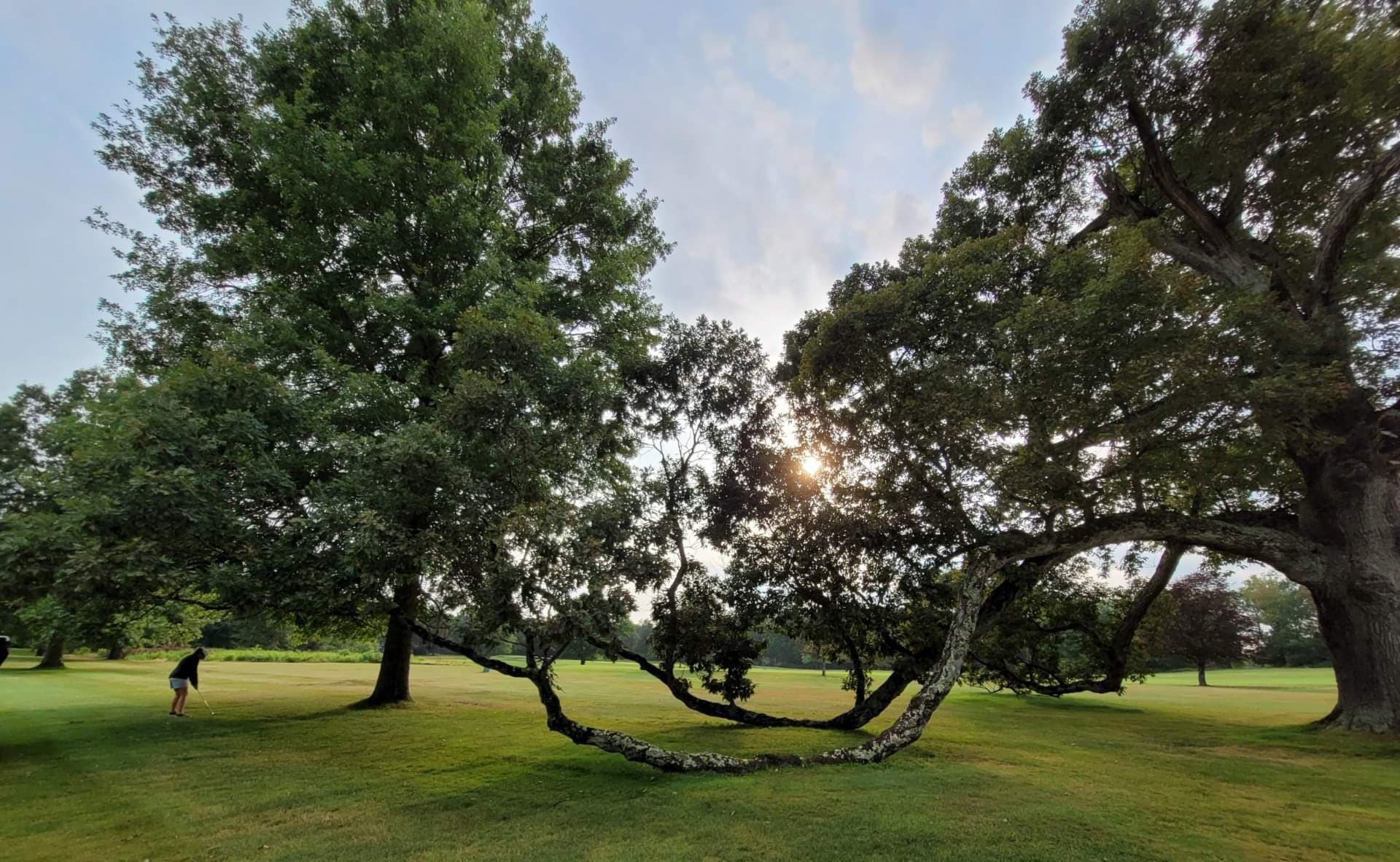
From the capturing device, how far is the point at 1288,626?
63.5 m

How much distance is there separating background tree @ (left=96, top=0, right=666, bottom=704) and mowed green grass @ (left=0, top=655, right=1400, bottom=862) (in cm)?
289

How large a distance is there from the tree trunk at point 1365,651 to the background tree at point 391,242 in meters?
17.3

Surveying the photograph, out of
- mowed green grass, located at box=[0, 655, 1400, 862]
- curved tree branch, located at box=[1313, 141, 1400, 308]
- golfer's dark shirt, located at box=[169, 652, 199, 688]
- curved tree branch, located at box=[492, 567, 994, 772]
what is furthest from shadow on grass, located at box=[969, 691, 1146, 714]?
golfer's dark shirt, located at box=[169, 652, 199, 688]

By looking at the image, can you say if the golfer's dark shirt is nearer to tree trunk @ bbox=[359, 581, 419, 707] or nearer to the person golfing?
the person golfing

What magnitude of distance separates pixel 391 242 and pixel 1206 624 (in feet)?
134

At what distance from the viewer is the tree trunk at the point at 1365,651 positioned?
1226 cm

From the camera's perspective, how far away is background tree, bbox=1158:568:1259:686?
29.7 m

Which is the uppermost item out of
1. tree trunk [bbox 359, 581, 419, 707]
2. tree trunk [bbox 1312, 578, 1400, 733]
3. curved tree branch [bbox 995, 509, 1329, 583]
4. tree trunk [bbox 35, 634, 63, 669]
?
curved tree branch [bbox 995, 509, 1329, 583]

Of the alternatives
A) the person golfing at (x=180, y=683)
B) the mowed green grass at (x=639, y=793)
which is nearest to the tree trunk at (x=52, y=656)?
the mowed green grass at (x=639, y=793)

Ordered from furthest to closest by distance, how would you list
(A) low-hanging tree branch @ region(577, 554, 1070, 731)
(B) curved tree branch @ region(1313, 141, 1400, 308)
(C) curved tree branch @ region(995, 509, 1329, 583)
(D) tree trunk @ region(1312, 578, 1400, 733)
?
(A) low-hanging tree branch @ region(577, 554, 1070, 731), (D) tree trunk @ region(1312, 578, 1400, 733), (C) curved tree branch @ region(995, 509, 1329, 583), (B) curved tree branch @ region(1313, 141, 1400, 308)

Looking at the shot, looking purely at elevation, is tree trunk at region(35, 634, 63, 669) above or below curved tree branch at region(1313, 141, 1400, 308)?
below

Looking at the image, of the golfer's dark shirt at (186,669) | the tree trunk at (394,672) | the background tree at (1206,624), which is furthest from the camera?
the background tree at (1206,624)

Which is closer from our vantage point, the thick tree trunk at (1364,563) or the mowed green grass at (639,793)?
the mowed green grass at (639,793)

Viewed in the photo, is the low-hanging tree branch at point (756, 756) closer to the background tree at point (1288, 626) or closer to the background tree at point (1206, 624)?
the background tree at point (1206, 624)
